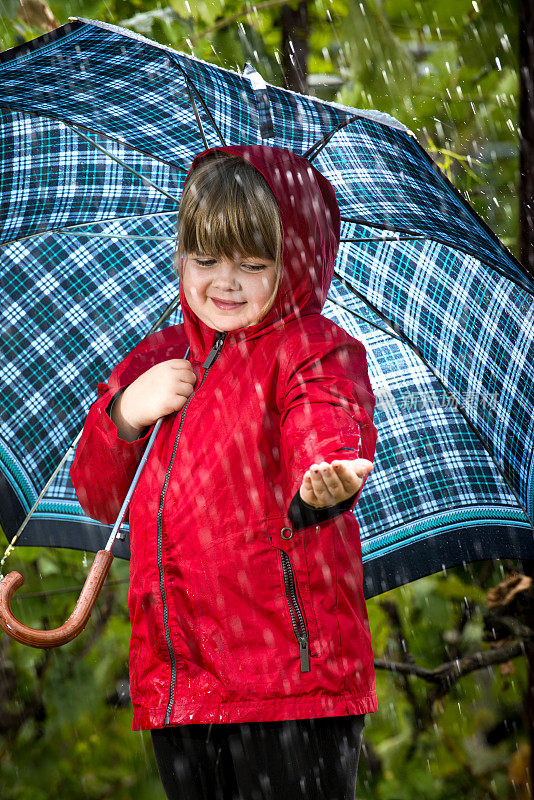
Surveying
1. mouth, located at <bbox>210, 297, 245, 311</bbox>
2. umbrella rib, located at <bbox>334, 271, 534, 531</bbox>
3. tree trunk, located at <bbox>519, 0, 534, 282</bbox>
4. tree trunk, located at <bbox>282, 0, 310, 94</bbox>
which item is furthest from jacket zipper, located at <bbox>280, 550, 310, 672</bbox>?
tree trunk, located at <bbox>282, 0, 310, 94</bbox>

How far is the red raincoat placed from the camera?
1.21 meters

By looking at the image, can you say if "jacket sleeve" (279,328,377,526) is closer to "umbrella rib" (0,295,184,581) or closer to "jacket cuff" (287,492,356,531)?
"jacket cuff" (287,492,356,531)

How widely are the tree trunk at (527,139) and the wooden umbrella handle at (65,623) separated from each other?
154 cm

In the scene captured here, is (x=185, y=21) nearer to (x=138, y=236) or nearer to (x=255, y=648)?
(x=138, y=236)

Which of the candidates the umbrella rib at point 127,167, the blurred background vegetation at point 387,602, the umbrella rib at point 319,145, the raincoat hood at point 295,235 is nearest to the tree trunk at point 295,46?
the blurred background vegetation at point 387,602

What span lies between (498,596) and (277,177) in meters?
1.84

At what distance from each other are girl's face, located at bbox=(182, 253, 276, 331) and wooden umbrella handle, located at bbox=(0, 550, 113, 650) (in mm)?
458

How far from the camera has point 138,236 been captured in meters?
1.82

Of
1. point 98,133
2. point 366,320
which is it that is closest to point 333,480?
point 366,320

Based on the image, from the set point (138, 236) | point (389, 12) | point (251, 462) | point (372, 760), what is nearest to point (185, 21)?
point (389, 12)

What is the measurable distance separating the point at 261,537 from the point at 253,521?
0.09 ft

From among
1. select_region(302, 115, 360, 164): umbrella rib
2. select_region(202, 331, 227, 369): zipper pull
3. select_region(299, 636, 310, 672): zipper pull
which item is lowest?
select_region(299, 636, 310, 672): zipper pull

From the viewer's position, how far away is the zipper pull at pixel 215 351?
1402 mm

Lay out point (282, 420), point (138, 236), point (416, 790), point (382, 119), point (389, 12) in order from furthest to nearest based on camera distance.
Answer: point (416, 790) → point (389, 12) → point (138, 236) → point (382, 119) → point (282, 420)
